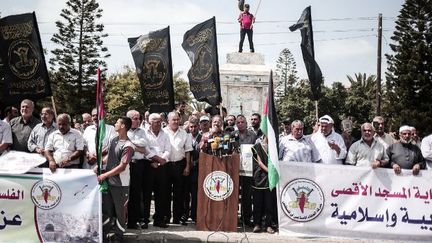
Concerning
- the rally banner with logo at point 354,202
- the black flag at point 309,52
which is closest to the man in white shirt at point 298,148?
the rally banner with logo at point 354,202

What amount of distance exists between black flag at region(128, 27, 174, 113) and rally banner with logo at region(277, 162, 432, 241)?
2.71 meters

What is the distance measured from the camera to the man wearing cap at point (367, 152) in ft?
22.3

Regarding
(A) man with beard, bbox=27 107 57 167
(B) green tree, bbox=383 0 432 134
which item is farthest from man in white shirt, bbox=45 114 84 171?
(B) green tree, bbox=383 0 432 134

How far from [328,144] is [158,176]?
271 centimetres

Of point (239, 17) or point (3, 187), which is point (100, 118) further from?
point (239, 17)

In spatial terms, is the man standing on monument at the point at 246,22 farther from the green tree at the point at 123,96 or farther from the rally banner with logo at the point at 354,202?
the green tree at the point at 123,96

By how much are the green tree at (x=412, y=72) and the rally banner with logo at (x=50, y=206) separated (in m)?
26.8

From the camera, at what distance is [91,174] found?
600cm

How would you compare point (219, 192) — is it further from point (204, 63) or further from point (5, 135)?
point (5, 135)

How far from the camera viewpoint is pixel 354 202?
258 inches

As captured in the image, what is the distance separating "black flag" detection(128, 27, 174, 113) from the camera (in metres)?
8.24

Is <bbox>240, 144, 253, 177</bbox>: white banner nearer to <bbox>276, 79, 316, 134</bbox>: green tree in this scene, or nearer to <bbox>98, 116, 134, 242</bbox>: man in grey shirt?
<bbox>98, 116, 134, 242</bbox>: man in grey shirt

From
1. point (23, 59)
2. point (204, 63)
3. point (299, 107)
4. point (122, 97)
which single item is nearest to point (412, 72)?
point (299, 107)

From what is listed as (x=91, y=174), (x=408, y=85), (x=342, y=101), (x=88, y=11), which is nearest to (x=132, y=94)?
(x=88, y=11)
